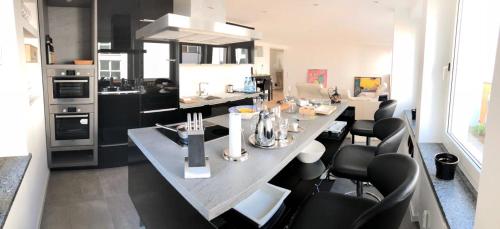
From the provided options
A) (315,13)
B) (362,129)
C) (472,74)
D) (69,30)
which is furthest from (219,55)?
(472,74)

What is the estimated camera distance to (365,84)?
1291 centimetres

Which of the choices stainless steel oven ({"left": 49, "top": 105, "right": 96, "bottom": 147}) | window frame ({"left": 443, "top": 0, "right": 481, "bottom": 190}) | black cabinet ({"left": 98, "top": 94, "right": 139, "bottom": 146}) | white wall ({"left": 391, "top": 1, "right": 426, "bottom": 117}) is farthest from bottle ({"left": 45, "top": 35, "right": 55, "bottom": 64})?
white wall ({"left": 391, "top": 1, "right": 426, "bottom": 117})

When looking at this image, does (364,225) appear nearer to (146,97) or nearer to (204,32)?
(204,32)

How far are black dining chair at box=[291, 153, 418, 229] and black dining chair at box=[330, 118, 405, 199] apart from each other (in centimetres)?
45

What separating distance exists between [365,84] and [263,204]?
484 inches

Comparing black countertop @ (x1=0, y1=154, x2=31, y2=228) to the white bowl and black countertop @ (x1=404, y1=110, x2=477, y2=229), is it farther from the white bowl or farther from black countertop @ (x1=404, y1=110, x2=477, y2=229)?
black countertop @ (x1=404, y1=110, x2=477, y2=229)

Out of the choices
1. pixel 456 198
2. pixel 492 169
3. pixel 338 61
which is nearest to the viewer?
pixel 492 169

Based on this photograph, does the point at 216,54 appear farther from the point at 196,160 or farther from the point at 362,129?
the point at 196,160

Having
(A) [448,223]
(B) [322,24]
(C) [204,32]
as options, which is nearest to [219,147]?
(C) [204,32]

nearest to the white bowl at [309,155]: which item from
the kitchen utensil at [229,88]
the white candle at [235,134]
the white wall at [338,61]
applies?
the white candle at [235,134]

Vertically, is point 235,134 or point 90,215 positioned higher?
point 235,134

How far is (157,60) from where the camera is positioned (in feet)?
14.2

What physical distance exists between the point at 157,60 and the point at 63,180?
1.90 meters

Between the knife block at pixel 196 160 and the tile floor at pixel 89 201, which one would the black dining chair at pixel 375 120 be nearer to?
the knife block at pixel 196 160
